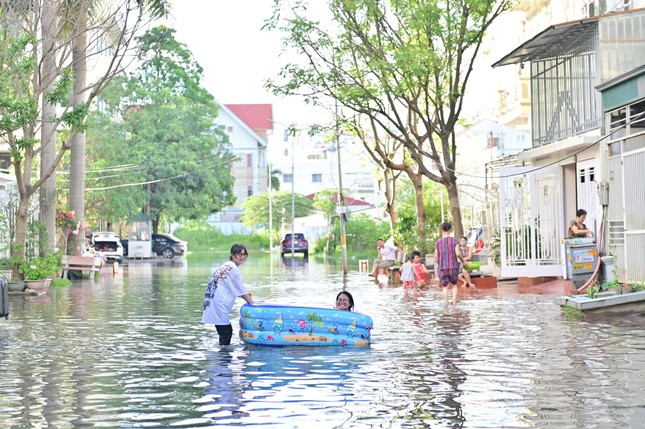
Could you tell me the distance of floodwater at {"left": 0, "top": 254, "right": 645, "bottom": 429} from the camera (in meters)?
9.90

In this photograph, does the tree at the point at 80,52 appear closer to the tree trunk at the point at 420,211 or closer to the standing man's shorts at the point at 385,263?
the standing man's shorts at the point at 385,263

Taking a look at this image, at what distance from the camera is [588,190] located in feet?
99.6

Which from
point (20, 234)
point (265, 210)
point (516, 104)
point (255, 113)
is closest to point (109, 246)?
point (516, 104)

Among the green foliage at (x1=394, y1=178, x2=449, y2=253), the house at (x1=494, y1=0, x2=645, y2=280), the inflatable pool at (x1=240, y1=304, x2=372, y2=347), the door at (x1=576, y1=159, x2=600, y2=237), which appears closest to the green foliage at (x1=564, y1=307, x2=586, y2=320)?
the house at (x1=494, y1=0, x2=645, y2=280)

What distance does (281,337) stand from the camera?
52.2ft

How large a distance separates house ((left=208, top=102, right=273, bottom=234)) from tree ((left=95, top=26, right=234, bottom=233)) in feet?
127

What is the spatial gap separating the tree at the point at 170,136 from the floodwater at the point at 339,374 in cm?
5144

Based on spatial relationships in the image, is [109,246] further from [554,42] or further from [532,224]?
[554,42]

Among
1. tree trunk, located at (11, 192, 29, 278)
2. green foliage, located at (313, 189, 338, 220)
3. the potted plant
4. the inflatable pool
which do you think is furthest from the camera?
green foliage, located at (313, 189, 338, 220)

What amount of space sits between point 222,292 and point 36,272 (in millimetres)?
17335

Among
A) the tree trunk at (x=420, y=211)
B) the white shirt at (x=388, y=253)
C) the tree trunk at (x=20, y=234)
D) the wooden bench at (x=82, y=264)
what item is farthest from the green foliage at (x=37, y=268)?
the tree trunk at (x=420, y=211)

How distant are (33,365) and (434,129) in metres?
24.6

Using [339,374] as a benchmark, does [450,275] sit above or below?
above

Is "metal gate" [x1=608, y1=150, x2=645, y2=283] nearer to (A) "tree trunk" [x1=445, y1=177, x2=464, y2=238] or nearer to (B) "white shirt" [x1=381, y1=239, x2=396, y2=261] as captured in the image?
(A) "tree trunk" [x1=445, y1=177, x2=464, y2=238]
